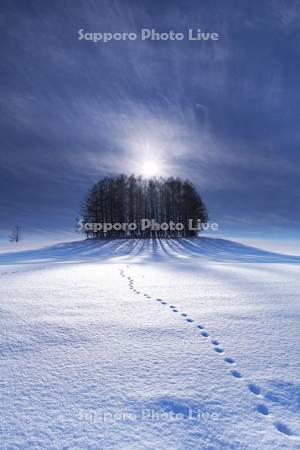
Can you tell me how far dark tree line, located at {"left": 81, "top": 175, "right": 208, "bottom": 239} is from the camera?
30.6 m

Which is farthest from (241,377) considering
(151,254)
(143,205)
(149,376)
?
(143,205)

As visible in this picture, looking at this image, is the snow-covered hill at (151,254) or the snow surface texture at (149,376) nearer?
the snow surface texture at (149,376)

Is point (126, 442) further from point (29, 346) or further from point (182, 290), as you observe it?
point (182, 290)

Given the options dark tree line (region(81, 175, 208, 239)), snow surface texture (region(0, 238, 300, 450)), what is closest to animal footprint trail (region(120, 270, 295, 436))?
snow surface texture (region(0, 238, 300, 450))

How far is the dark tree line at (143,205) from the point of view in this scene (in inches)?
1204

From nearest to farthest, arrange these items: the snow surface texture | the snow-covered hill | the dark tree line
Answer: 1. the snow surface texture
2. the snow-covered hill
3. the dark tree line

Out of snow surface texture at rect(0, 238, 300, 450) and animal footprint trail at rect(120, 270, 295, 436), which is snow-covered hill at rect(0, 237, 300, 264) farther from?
animal footprint trail at rect(120, 270, 295, 436)

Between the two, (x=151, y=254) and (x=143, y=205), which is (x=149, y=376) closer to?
(x=151, y=254)

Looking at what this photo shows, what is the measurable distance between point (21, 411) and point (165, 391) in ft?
2.58

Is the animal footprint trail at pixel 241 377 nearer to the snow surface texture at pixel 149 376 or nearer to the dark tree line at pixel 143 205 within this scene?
the snow surface texture at pixel 149 376

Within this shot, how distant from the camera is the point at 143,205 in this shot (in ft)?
104

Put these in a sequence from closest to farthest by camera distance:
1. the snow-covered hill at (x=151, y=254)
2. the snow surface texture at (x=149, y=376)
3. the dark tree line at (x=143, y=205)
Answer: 1. the snow surface texture at (x=149, y=376)
2. the snow-covered hill at (x=151, y=254)
3. the dark tree line at (x=143, y=205)

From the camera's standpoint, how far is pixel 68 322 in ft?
8.49

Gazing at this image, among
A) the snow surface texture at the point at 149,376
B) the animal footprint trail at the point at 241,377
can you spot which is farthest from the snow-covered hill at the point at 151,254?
the animal footprint trail at the point at 241,377
